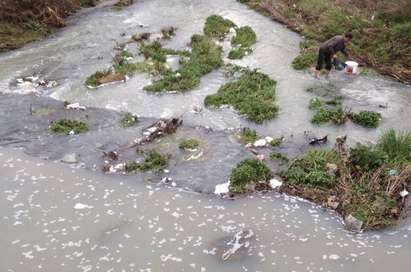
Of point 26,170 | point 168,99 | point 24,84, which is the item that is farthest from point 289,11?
point 26,170

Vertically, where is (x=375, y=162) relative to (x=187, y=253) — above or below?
above

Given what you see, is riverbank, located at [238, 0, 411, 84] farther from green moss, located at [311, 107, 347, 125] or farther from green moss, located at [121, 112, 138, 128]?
green moss, located at [121, 112, 138, 128]

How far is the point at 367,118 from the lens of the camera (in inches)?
432

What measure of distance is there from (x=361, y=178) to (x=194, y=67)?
638 cm

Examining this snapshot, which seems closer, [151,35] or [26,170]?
[26,170]

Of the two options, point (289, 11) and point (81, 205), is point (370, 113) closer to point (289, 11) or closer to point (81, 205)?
point (81, 205)

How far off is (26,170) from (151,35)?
27.8ft

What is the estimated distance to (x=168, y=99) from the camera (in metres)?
12.5

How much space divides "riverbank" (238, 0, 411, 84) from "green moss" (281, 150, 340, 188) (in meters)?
4.92

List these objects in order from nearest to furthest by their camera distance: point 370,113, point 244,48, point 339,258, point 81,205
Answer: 1. point 339,258
2. point 81,205
3. point 370,113
4. point 244,48

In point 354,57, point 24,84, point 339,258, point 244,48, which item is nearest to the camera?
point 339,258

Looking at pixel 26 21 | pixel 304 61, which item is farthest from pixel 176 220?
pixel 26 21

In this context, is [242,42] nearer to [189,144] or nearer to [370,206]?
[189,144]

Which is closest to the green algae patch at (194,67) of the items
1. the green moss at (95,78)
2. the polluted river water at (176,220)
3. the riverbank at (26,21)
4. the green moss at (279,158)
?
the polluted river water at (176,220)
